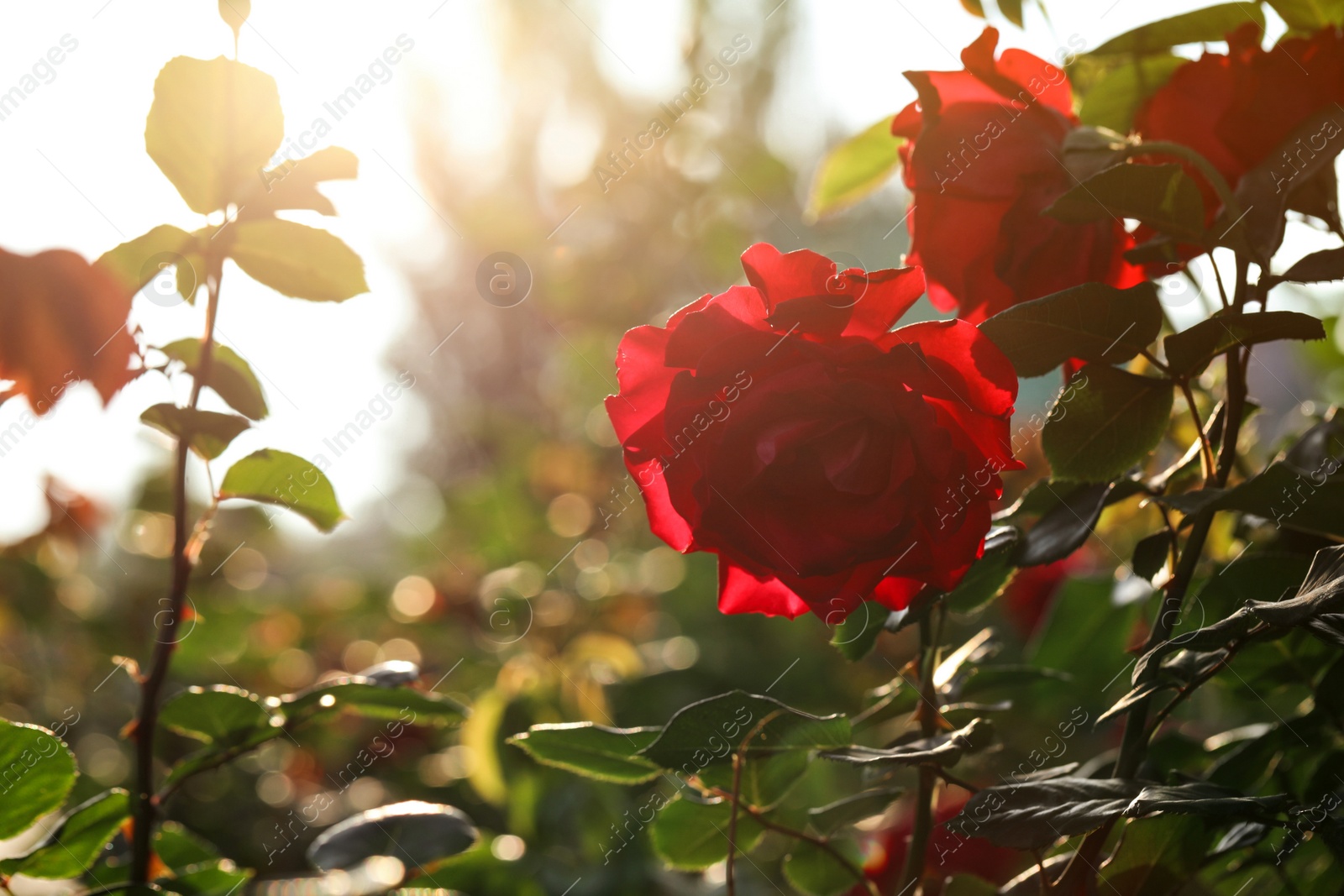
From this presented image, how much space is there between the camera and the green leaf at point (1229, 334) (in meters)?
0.33

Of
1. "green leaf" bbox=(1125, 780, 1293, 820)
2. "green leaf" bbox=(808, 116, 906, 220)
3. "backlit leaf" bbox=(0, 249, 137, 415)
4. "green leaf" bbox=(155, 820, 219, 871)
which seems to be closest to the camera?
"green leaf" bbox=(1125, 780, 1293, 820)

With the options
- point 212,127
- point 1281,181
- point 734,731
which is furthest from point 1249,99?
point 212,127

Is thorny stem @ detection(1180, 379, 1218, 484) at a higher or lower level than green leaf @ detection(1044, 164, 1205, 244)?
lower

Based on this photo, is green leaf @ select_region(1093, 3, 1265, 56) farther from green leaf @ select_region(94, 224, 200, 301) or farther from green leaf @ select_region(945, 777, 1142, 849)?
green leaf @ select_region(94, 224, 200, 301)

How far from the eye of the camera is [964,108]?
40 cm

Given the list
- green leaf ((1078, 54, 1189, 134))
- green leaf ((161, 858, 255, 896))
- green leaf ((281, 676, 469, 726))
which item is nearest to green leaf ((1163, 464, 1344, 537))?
green leaf ((1078, 54, 1189, 134))

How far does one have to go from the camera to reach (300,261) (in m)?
0.45

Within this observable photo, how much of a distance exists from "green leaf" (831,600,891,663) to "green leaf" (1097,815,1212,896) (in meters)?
0.13

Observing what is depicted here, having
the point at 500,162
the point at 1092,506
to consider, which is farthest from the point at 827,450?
the point at 500,162

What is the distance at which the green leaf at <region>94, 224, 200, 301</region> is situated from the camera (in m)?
0.40

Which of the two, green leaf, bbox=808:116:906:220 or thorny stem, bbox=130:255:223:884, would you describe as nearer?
thorny stem, bbox=130:255:223:884

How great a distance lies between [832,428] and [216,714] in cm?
36

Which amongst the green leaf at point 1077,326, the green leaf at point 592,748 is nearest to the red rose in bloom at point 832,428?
the green leaf at point 1077,326

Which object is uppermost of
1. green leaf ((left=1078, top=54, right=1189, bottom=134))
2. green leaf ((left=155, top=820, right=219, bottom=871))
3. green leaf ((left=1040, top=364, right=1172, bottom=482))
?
green leaf ((left=155, top=820, right=219, bottom=871))
